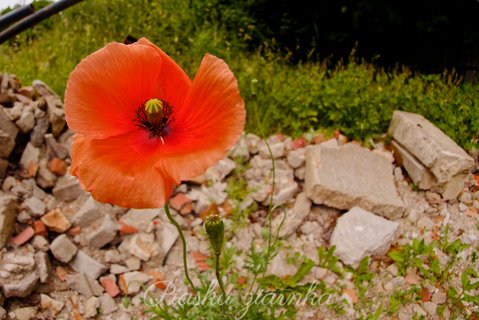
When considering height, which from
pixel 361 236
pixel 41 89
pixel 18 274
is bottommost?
pixel 361 236

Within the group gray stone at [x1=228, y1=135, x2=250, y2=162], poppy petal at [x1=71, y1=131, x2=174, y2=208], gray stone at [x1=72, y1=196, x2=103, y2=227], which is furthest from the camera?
gray stone at [x1=228, y1=135, x2=250, y2=162]

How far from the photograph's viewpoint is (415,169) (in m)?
3.13

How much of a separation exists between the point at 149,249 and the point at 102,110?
1606mm

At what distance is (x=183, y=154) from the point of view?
3.77 ft

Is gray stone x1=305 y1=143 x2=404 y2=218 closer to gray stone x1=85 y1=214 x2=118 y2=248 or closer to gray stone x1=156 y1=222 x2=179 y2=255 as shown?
gray stone x1=156 y1=222 x2=179 y2=255

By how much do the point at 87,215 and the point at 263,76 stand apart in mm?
2148

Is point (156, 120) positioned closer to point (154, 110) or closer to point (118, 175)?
point (154, 110)

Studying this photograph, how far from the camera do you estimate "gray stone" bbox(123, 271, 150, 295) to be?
2498mm

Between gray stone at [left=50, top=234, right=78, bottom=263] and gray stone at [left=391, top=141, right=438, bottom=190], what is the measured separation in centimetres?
216

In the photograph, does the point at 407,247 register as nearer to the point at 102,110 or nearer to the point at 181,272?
the point at 181,272

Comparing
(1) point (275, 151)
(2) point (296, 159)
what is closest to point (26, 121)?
(1) point (275, 151)

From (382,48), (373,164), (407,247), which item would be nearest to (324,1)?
(382,48)

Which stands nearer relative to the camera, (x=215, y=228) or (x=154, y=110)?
(x=154, y=110)

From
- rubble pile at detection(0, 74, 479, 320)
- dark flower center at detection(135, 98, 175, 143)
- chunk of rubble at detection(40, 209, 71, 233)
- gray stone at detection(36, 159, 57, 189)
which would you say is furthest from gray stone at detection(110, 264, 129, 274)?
dark flower center at detection(135, 98, 175, 143)
